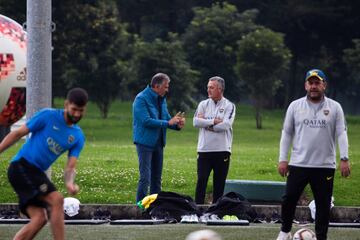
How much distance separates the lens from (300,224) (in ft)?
42.0

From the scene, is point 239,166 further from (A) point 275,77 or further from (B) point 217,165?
(A) point 275,77

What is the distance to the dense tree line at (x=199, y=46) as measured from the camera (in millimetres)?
38500

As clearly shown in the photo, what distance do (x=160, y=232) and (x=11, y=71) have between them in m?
2.91

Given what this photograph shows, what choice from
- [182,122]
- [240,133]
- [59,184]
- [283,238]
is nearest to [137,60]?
[240,133]

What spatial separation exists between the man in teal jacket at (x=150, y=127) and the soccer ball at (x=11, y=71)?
151 cm

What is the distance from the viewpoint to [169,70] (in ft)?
130

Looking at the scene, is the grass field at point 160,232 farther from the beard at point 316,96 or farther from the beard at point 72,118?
the beard at point 72,118

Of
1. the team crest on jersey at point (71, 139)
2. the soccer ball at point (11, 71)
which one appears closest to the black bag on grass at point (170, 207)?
the soccer ball at point (11, 71)

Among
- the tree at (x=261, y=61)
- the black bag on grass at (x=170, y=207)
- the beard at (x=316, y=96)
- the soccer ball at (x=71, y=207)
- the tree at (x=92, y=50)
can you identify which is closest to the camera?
the beard at (x=316, y=96)

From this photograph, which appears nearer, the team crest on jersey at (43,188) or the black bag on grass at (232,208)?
the team crest on jersey at (43,188)

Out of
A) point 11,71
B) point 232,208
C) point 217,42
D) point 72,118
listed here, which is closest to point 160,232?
point 232,208

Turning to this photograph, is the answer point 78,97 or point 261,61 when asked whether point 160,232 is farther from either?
point 261,61

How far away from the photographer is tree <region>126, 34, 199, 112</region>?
129 ft

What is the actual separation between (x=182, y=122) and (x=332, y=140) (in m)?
3.03
